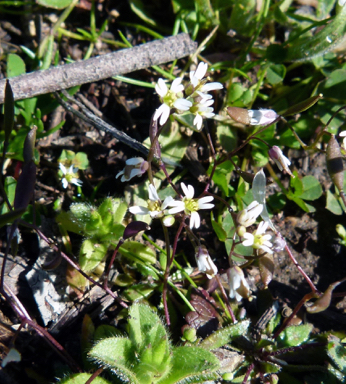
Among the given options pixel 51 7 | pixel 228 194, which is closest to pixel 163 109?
pixel 228 194

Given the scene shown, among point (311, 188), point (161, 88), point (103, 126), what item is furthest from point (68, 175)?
point (311, 188)

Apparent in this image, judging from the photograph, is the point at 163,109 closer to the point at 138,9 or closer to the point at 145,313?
the point at 145,313

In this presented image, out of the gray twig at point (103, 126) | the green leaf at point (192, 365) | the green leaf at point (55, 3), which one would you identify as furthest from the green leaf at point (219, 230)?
the green leaf at point (55, 3)

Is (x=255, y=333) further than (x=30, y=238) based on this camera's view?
No

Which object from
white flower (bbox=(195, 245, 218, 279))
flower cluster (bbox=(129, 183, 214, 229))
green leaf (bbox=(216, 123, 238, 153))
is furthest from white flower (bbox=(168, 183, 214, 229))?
green leaf (bbox=(216, 123, 238, 153))

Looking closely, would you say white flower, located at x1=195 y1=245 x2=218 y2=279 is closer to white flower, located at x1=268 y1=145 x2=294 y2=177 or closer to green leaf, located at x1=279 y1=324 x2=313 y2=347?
white flower, located at x1=268 y1=145 x2=294 y2=177

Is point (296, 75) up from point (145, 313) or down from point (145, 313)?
up

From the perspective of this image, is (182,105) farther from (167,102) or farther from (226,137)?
(226,137)
